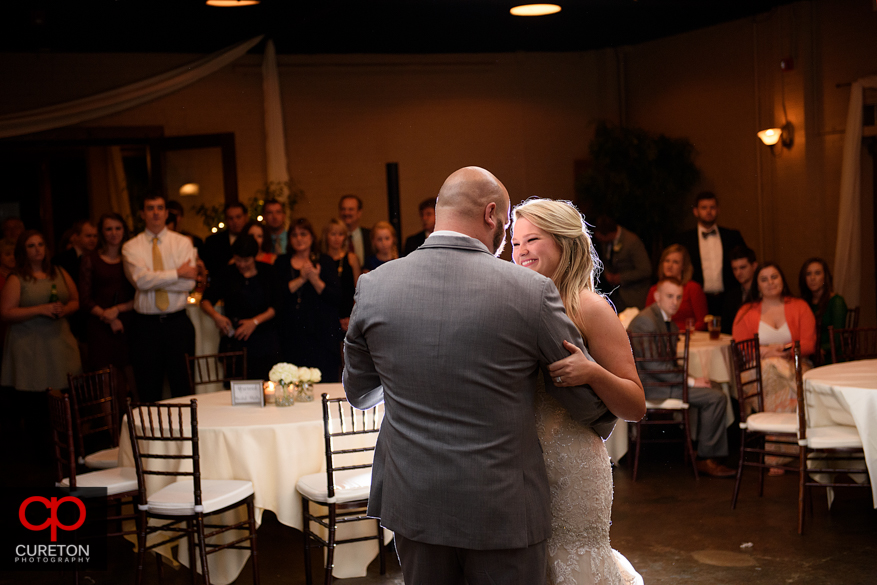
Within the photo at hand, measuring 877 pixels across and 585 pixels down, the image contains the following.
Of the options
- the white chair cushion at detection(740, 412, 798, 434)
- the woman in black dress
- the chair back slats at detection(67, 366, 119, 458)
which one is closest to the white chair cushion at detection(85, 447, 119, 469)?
the chair back slats at detection(67, 366, 119, 458)

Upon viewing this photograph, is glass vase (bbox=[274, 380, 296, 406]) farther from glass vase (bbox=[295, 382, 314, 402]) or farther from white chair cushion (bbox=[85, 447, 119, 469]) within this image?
white chair cushion (bbox=[85, 447, 119, 469])

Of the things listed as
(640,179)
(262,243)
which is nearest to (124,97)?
(262,243)

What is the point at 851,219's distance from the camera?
8070mm

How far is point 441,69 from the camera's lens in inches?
414

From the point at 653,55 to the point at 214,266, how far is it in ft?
20.0

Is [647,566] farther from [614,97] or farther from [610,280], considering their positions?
[614,97]

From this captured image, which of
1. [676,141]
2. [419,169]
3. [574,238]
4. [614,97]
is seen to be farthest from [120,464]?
[614,97]

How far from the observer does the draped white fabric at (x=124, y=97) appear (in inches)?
321

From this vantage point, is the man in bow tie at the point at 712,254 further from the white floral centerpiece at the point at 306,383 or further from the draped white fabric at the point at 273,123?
the white floral centerpiece at the point at 306,383

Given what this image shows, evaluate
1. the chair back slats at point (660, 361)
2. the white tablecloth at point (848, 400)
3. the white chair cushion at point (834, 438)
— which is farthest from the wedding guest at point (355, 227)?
the white chair cushion at point (834, 438)

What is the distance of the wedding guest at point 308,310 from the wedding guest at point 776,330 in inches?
112

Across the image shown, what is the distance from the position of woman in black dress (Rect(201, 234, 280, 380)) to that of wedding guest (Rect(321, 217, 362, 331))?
68 cm

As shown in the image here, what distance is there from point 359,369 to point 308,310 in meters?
3.91

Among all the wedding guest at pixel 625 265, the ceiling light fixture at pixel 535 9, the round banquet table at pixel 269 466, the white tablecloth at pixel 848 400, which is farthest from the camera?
the ceiling light fixture at pixel 535 9
